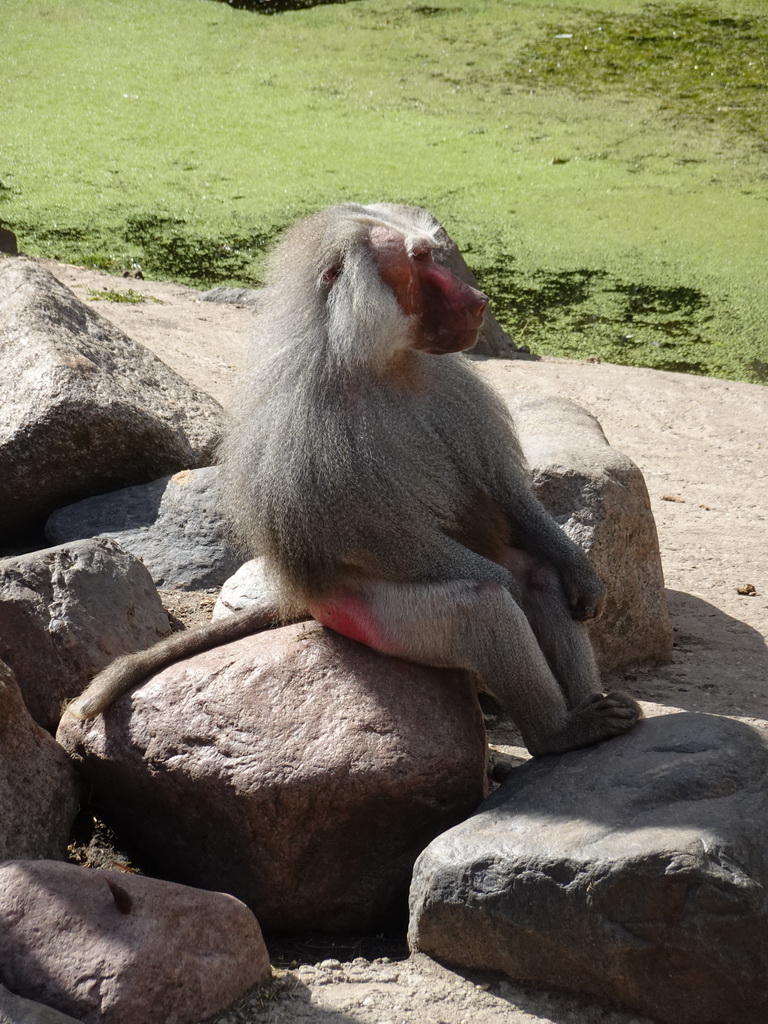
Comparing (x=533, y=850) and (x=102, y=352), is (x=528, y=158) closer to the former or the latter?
(x=102, y=352)

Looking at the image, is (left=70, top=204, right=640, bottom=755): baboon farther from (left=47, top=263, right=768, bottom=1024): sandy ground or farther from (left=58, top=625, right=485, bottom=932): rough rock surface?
(left=47, top=263, right=768, bottom=1024): sandy ground

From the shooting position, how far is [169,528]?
12.4ft

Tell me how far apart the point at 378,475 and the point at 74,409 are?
1.61 metres

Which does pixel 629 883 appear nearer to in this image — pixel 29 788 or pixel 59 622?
pixel 29 788

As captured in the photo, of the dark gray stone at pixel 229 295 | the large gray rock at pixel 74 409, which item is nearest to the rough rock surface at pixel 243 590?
the large gray rock at pixel 74 409

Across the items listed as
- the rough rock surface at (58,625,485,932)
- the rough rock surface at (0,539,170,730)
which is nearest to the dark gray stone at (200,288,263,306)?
the rough rock surface at (0,539,170,730)

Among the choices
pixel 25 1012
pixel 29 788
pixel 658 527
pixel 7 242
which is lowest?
pixel 658 527

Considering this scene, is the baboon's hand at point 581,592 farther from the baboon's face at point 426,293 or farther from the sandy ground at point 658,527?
the baboon's face at point 426,293

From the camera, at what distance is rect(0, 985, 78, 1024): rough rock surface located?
1.75 metres

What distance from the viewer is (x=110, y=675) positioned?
8.73ft

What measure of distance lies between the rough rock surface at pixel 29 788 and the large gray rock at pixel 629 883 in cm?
85

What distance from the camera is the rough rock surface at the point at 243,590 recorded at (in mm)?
3203

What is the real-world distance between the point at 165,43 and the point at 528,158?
3.71 m

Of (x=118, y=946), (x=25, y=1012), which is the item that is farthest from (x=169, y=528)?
(x=25, y=1012)
